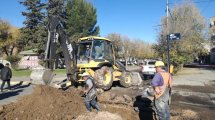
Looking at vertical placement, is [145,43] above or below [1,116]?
above

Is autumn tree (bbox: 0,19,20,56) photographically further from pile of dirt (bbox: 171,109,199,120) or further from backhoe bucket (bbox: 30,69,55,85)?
pile of dirt (bbox: 171,109,199,120)

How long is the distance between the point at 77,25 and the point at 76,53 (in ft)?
101

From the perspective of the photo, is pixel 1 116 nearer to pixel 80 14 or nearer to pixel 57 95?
pixel 57 95

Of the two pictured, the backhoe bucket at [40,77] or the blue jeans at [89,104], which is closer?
the blue jeans at [89,104]

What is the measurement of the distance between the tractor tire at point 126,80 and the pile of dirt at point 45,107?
18.5 ft

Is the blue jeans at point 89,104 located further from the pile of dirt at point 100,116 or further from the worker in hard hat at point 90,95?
the pile of dirt at point 100,116

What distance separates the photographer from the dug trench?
9.35 m

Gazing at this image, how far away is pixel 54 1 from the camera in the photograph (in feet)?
151

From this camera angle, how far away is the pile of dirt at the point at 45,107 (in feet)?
30.8

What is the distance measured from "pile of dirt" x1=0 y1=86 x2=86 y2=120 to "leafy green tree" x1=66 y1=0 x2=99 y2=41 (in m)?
33.1

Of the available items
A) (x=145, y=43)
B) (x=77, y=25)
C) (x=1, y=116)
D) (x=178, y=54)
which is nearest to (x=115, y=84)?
(x=1, y=116)

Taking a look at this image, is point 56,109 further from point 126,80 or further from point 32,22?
point 32,22

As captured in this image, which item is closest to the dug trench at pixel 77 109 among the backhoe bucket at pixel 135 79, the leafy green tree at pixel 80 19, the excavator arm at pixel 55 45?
the excavator arm at pixel 55 45

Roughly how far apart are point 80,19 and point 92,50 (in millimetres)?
32379
